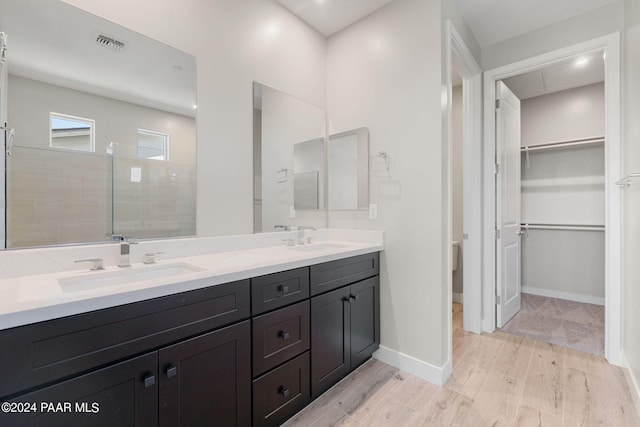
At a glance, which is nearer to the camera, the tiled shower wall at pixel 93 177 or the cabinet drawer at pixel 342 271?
the tiled shower wall at pixel 93 177

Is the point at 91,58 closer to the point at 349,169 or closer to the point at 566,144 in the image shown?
the point at 349,169

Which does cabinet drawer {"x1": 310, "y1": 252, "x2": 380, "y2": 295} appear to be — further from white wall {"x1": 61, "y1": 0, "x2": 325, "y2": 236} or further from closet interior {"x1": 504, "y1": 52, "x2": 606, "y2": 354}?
closet interior {"x1": 504, "y1": 52, "x2": 606, "y2": 354}

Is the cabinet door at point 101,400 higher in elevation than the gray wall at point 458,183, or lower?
lower

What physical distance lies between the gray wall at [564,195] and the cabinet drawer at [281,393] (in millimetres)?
3672

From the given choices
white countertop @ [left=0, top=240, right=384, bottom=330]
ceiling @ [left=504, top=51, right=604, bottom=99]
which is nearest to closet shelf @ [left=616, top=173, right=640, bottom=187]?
ceiling @ [left=504, top=51, right=604, bottom=99]

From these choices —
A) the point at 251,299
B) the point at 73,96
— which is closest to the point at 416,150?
the point at 251,299

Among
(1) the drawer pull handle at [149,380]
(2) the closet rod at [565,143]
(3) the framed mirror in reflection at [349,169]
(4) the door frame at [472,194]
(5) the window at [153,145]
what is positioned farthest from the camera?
(2) the closet rod at [565,143]

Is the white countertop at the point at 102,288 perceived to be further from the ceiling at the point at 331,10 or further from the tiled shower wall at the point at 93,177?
the ceiling at the point at 331,10

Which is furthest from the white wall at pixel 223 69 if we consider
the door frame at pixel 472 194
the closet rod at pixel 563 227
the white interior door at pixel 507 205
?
the closet rod at pixel 563 227

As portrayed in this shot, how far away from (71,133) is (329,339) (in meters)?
1.66

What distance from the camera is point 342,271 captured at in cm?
185

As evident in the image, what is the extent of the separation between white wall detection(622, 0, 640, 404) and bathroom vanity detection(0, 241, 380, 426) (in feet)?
5.64

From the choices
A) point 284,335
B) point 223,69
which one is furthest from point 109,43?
point 284,335

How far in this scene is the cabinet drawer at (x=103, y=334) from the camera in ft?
2.60
